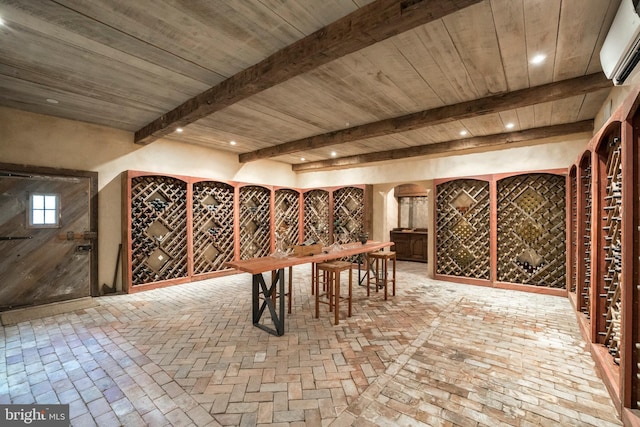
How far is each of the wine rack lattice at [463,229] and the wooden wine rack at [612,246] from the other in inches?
95.6

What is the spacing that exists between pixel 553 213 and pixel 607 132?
2.58 m

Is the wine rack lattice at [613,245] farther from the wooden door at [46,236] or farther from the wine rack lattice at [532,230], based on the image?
the wooden door at [46,236]

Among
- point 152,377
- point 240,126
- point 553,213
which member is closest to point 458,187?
point 553,213

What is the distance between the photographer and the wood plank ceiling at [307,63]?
5.50 feet

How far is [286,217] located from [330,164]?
1613 mm

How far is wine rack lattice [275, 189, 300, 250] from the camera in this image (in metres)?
6.30

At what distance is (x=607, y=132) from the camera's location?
1891 millimetres

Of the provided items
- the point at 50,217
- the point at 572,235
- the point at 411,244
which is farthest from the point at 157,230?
the point at 572,235

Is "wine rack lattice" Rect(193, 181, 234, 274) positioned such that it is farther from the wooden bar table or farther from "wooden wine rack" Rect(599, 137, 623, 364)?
"wooden wine rack" Rect(599, 137, 623, 364)

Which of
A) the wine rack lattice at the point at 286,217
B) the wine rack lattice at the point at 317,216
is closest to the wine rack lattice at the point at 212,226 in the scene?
the wine rack lattice at the point at 286,217

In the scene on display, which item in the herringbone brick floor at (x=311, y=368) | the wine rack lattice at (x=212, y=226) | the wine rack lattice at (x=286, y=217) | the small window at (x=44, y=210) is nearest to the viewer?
the herringbone brick floor at (x=311, y=368)

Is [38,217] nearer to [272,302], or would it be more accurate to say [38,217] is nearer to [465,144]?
[272,302]

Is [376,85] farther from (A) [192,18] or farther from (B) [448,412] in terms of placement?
(B) [448,412]

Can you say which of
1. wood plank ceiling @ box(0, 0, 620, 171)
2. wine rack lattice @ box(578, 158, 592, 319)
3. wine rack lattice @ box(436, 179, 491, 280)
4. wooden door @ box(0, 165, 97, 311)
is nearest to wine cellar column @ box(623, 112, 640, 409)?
wood plank ceiling @ box(0, 0, 620, 171)
